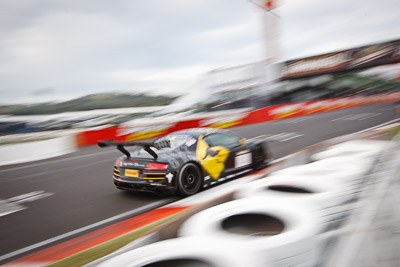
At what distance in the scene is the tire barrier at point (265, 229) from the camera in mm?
2041

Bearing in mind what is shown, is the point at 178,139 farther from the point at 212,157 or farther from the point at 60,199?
the point at 60,199

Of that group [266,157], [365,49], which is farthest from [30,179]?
[365,49]

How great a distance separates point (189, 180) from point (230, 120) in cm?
1501

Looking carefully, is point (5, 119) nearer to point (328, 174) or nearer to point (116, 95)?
point (116, 95)

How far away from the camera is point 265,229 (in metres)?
2.59

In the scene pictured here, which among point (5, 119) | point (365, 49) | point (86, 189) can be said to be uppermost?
point (365, 49)

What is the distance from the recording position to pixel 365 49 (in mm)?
32094

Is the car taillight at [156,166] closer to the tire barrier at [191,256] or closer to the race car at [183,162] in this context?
the race car at [183,162]

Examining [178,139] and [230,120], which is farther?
[230,120]

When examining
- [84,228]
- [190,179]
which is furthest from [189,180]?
[84,228]

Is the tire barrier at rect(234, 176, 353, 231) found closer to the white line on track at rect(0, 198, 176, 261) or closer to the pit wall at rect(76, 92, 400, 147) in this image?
the white line on track at rect(0, 198, 176, 261)

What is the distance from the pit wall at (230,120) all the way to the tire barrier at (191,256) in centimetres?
1405

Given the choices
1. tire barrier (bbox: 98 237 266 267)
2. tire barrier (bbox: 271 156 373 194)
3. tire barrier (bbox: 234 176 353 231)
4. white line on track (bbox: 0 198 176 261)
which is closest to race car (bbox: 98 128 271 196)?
white line on track (bbox: 0 198 176 261)

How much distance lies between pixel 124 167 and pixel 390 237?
441cm
